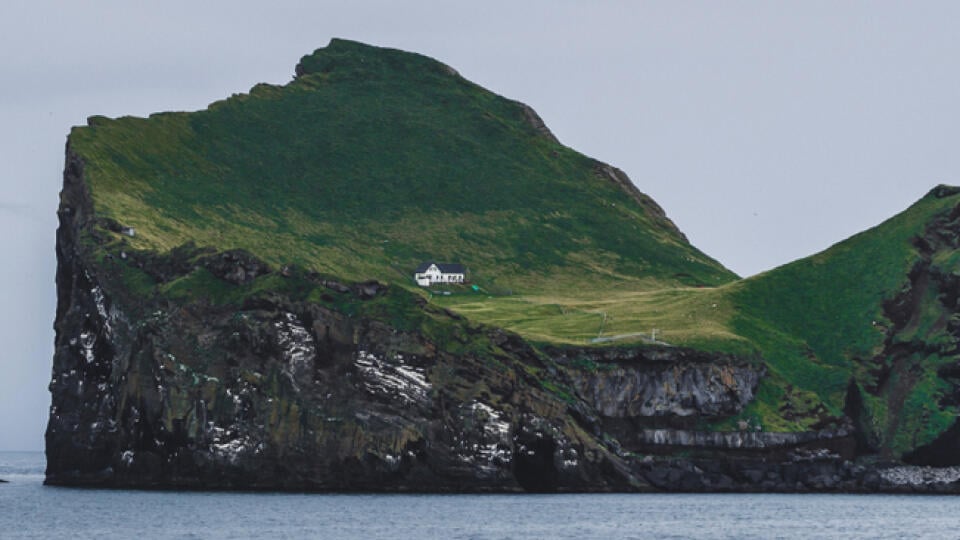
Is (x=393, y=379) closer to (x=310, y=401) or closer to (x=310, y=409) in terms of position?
(x=310, y=401)

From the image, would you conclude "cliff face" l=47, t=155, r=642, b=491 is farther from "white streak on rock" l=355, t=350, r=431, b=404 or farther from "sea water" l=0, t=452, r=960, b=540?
"sea water" l=0, t=452, r=960, b=540

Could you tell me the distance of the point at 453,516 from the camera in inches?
5566

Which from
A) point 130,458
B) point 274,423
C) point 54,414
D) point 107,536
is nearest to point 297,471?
point 274,423

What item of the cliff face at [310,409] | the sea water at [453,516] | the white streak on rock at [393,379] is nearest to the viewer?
the sea water at [453,516]

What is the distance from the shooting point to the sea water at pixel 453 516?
12662 centimetres

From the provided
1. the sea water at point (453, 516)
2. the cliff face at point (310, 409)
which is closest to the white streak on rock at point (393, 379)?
the cliff face at point (310, 409)

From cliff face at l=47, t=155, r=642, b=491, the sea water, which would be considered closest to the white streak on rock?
cliff face at l=47, t=155, r=642, b=491

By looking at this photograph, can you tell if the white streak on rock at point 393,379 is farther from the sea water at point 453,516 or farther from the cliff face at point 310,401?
the sea water at point 453,516

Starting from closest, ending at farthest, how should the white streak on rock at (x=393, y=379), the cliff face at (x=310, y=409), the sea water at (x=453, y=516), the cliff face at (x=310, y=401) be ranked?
the sea water at (x=453, y=516) < the cliff face at (x=310, y=409) < the cliff face at (x=310, y=401) < the white streak on rock at (x=393, y=379)

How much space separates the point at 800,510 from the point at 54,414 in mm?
92458

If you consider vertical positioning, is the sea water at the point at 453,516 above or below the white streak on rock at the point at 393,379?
below

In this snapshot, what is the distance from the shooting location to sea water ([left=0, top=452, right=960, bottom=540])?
4985 inches

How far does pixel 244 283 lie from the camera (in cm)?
19162

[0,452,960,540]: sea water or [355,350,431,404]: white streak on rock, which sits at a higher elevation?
[355,350,431,404]: white streak on rock
